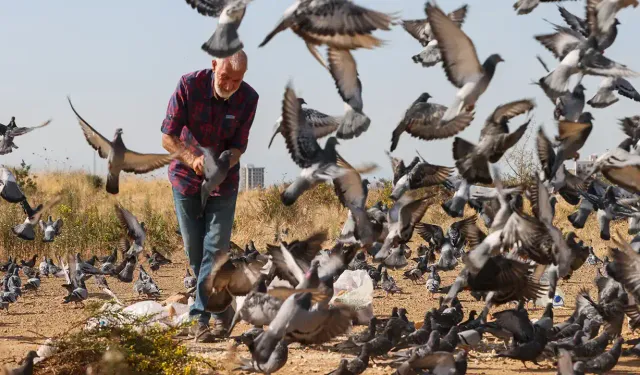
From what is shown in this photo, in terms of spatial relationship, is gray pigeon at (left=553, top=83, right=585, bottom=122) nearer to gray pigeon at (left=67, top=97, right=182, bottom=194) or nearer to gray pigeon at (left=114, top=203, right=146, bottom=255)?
gray pigeon at (left=67, top=97, right=182, bottom=194)

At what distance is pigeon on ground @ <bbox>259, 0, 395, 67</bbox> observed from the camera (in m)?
4.67

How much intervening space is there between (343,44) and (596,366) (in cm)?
250

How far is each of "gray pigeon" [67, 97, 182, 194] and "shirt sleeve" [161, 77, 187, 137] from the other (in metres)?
0.48

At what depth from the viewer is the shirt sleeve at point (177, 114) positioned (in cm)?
636

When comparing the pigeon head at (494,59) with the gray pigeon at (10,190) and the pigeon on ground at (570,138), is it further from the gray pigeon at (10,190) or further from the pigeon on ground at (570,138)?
the gray pigeon at (10,190)

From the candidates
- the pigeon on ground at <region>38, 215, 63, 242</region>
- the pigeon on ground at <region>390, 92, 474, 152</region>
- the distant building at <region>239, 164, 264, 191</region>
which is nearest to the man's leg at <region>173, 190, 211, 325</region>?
the pigeon on ground at <region>390, 92, 474, 152</region>

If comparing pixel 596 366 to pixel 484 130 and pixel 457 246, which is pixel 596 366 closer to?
pixel 484 130

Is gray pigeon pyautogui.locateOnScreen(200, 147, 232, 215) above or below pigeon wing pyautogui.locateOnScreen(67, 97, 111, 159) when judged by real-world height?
below

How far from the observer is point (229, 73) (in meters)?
6.27

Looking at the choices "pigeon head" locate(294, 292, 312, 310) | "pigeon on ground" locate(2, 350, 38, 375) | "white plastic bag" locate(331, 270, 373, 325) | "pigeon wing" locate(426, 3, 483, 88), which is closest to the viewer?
"pigeon on ground" locate(2, 350, 38, 375)

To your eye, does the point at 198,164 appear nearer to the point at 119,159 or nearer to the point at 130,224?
the point at 119,159

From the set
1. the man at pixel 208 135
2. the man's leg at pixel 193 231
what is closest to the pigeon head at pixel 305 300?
the man at pixel 208 135

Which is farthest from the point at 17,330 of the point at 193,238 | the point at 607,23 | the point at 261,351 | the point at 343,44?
the point at 607,23

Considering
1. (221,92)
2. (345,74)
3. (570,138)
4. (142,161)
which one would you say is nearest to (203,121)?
(221,92)
